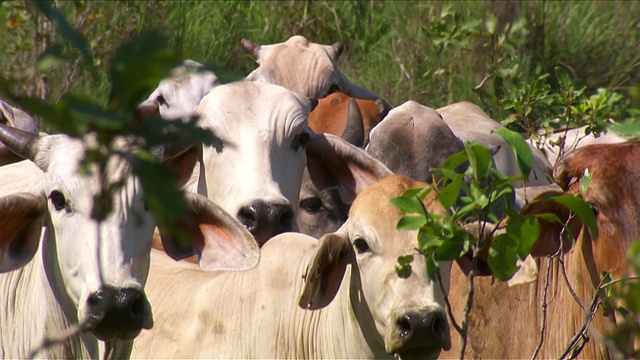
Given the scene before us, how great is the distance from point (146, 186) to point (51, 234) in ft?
7.69

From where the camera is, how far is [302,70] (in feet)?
23.3

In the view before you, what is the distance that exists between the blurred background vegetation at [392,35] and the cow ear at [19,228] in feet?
13.6

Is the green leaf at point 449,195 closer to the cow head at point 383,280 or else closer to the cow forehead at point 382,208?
the cow head at point 383,280

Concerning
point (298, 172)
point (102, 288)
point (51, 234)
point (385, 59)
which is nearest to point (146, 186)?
point (102, 288)

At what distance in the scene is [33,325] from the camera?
3.90 metres

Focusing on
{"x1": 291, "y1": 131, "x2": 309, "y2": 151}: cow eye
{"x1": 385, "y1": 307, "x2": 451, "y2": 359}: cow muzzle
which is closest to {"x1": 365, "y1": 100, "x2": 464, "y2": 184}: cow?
{"x1": 291, "y1": 131, "x2": 309, "y2": 151}: cow eye

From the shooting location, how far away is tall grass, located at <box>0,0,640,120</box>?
877 cm

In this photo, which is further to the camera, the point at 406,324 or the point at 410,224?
the point at 406,324

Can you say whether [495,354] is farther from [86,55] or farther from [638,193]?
[86,55]

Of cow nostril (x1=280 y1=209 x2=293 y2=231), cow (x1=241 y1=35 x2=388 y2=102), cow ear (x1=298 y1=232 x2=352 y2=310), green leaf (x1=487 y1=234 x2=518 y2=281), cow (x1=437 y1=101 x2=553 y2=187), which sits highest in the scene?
green leaf (x1=487 y1=234 x2=518 y2=281)

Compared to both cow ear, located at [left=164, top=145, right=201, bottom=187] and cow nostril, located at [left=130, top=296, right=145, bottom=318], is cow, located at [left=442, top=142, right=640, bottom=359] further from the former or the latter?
cow ear, located at [left=164, top=145, right=201, bottom=187]

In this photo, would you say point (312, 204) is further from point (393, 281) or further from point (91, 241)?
point (91, 241)

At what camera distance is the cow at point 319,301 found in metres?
3.55

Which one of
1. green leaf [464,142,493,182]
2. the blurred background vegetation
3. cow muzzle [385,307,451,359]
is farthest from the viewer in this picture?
the blurred background vegetation
